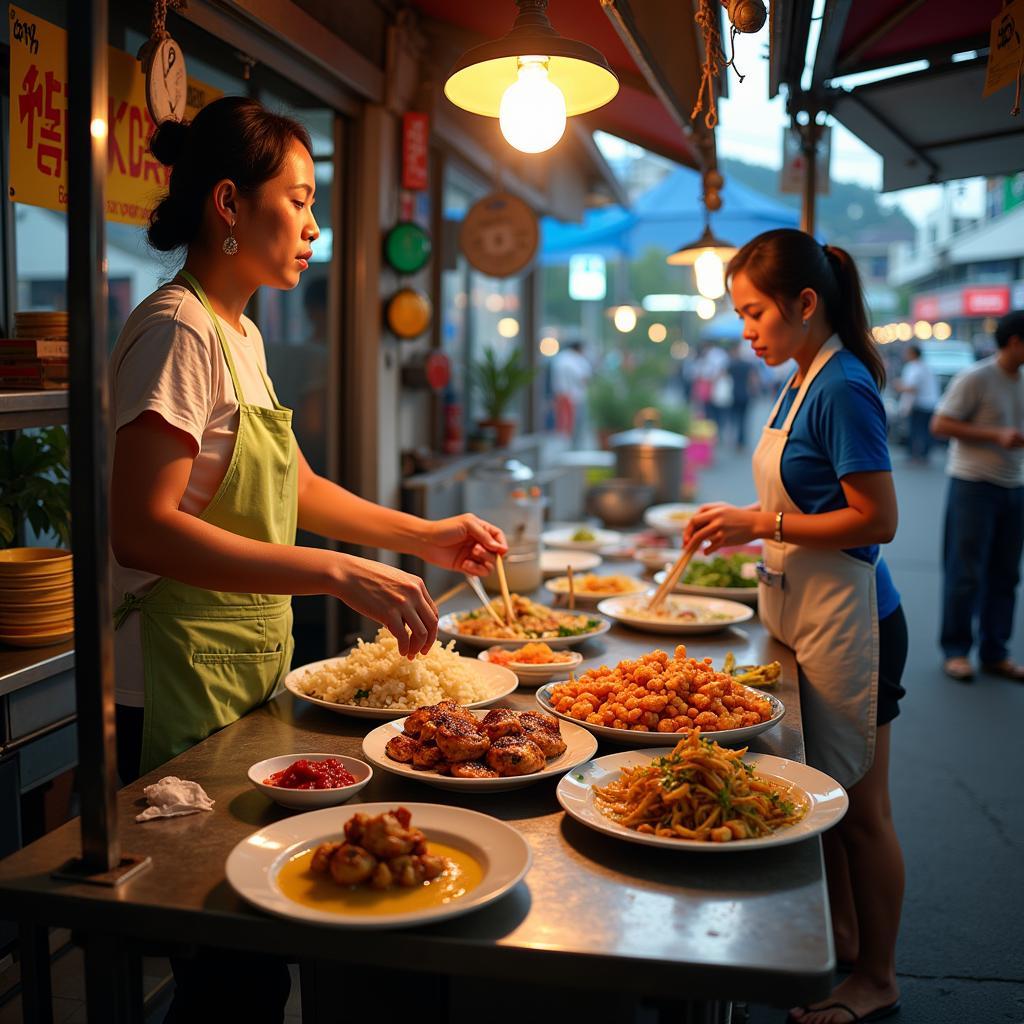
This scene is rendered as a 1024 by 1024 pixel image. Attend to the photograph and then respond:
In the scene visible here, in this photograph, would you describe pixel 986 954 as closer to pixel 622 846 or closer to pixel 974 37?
pixel 622 846

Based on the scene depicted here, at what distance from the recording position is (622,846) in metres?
1.63

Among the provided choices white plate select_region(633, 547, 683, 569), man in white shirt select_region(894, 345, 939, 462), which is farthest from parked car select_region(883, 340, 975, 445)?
white plate select_region(633, 547, 683, 569)

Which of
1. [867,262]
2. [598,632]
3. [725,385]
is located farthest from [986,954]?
[867,262]

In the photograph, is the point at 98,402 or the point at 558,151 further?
the point at 558,151

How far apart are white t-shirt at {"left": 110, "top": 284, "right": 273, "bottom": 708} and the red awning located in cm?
210

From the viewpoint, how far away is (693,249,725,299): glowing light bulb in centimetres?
452

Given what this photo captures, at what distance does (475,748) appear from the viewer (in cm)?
179

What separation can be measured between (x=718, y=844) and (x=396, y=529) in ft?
4.56

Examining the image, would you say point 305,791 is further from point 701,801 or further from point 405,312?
point 405,312

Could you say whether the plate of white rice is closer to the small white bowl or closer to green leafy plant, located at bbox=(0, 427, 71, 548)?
the small white bowl

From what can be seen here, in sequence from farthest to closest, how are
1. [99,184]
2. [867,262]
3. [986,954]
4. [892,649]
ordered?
[867,262] < [986,954] < [892,649] < [99,184]

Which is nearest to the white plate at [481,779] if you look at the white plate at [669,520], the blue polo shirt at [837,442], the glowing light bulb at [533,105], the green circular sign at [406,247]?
the blue polo shirt at [837,442]

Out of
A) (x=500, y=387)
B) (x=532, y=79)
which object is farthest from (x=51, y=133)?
(x=500, y=387)

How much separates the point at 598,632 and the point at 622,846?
127cm
